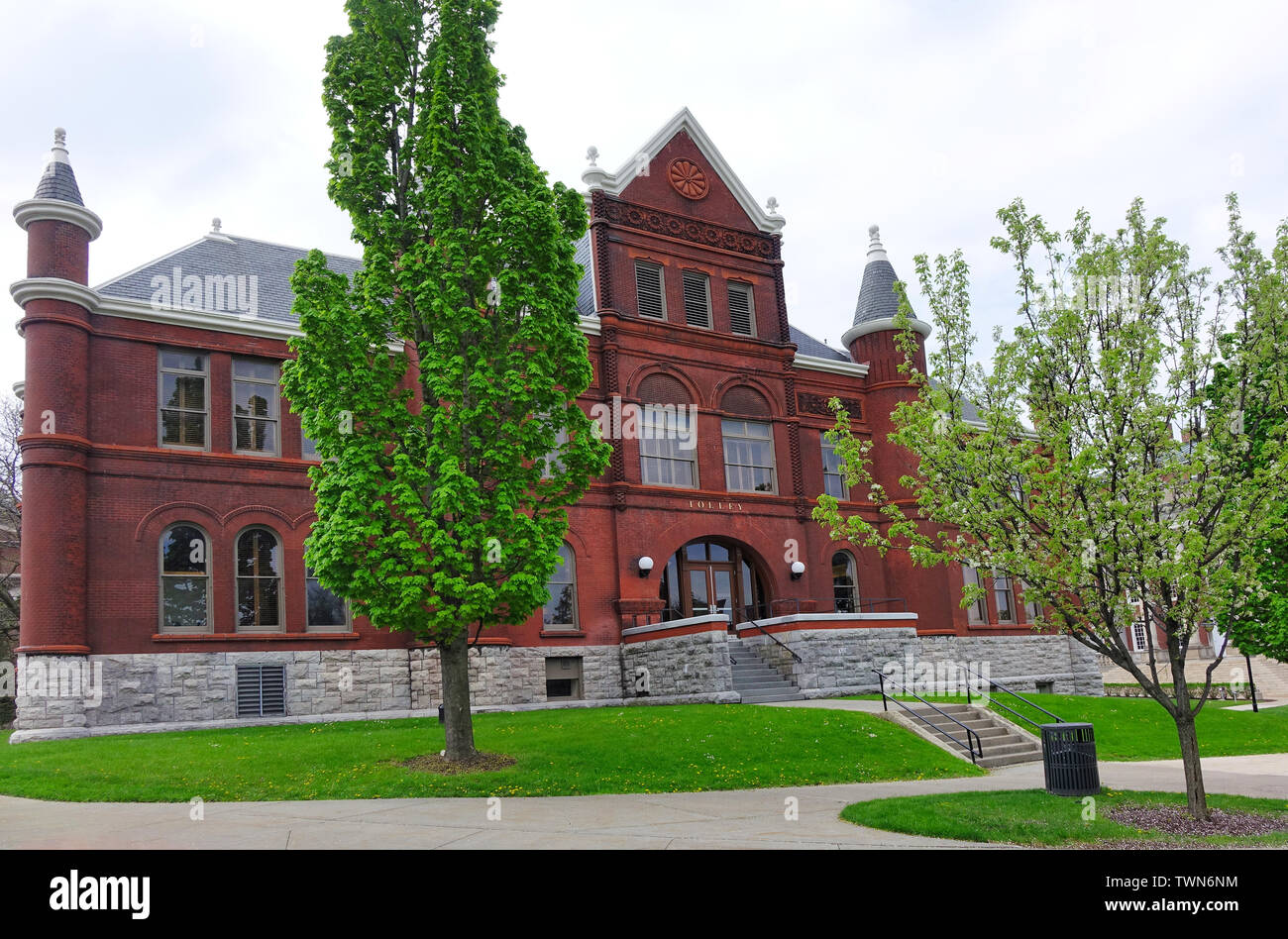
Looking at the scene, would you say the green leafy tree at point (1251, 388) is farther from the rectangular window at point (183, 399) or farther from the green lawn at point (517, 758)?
the rectangular window at point (183, 399)

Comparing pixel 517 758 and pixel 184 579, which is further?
pixel 184 579

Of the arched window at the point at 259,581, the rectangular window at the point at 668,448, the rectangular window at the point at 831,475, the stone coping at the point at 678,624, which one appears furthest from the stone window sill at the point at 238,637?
the rectangular window at the point at 831,475

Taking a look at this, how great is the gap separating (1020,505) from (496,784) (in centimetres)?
743

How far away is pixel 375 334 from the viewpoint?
15.3m

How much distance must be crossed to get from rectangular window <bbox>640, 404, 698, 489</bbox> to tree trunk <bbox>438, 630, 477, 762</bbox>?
12.7 meters

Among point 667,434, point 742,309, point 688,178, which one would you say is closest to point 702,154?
point 688,178

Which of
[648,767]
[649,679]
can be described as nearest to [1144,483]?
[648,767]

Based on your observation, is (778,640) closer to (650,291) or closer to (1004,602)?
(650,291)

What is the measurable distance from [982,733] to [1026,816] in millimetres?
8301

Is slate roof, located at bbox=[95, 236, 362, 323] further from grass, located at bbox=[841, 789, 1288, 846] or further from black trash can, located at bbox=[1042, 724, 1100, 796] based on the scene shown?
black trash can, located at bbox=[1042, 724, 1100, 796]

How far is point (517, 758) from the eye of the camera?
48.6 ft

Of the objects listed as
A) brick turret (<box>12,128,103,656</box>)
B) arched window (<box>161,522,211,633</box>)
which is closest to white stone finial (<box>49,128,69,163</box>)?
brick turret (<box>12,128,103,656</box>)

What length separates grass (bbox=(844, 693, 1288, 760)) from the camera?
19188 mm

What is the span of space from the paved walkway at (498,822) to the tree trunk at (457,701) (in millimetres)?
2418
